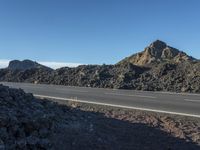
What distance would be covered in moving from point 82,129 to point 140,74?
2542 centimetres

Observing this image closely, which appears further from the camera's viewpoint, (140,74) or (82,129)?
(140,74)

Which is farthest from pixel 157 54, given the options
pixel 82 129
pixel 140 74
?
pixel 82 129

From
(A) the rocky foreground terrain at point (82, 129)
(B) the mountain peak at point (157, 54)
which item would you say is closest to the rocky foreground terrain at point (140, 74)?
(B) the mountain peak at point (157, 54)

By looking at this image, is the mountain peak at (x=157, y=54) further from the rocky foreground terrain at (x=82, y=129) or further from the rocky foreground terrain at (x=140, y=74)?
the rocky foreground terrain at (x=82, y=129)

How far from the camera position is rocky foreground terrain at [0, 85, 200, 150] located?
8695mm

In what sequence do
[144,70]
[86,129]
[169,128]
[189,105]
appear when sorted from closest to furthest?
[86,129] → [169,128] → [189,105] → [144,70]

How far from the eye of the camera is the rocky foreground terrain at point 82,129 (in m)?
8.70

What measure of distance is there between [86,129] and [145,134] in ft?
5.64

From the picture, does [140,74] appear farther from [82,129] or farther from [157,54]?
[82,129]

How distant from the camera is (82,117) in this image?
45.1 ft

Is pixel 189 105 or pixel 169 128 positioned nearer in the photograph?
pixel 169 128

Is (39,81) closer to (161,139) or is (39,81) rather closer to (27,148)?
(161,139)

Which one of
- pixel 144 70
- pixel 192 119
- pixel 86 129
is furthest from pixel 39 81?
pixel 86 129

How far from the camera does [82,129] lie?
37.6 feet
